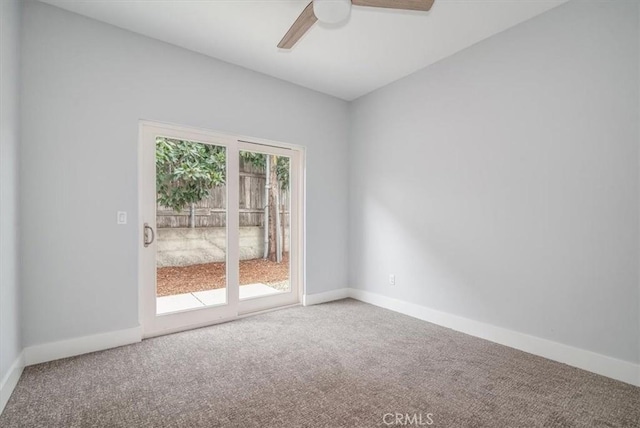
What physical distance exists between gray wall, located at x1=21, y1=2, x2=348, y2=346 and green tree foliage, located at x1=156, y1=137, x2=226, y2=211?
254 millimetres

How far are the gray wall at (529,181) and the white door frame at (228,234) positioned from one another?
118 centimetres

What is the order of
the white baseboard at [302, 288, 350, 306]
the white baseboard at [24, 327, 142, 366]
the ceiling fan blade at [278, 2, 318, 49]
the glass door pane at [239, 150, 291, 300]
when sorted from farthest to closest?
the white baseboard at [302, 288, 350, 306] → the glass door pane at [239, 150, 291, 300] → the white baseboard at [24, 327, 142, 366] → the ceiling fan blade at [278, 2, 318, 49]

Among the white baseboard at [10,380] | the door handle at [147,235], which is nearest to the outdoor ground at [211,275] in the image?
the door handle at [147,235]

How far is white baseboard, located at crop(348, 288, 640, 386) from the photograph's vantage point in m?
2.15

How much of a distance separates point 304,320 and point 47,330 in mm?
2227

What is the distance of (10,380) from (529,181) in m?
4.08

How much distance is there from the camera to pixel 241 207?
11.5ft

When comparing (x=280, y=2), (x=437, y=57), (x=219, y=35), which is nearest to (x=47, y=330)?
(x=219, y=35)

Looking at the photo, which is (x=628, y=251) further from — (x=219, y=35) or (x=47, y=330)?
(x=47, y=330)

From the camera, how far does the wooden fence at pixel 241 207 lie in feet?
10.1

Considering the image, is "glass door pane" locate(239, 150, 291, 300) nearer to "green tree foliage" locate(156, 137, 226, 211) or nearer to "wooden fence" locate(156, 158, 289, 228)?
"wooden fence" locate(156, 158, 289, 228)

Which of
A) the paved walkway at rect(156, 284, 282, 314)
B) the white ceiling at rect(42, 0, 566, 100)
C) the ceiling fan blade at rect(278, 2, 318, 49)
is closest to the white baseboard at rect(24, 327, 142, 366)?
the paved walkway at rect(156, 284, 282, 314)

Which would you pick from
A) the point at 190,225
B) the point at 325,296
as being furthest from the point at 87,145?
the point at 325,296

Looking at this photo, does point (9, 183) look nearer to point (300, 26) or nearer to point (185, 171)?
point (185, 171)
